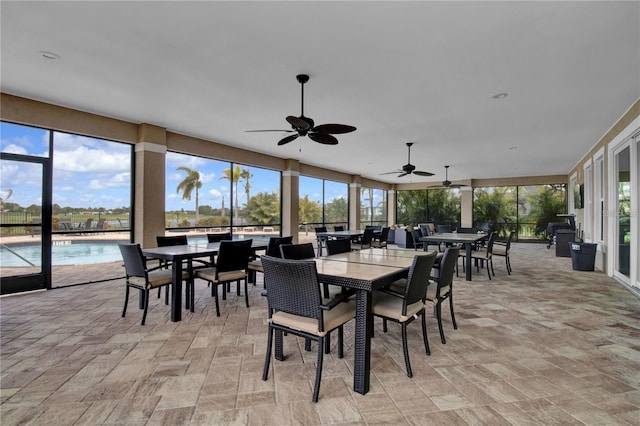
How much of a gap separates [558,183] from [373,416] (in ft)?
45.2

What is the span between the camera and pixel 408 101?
14.3 ft

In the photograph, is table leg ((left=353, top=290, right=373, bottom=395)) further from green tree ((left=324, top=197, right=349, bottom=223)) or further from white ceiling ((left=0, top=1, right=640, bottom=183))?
green tree ((left=324, top=197, right=349, bottom=223))

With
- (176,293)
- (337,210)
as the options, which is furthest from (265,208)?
(176,293)

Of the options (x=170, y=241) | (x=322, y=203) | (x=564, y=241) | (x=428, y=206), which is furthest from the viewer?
(x=428, y=206)

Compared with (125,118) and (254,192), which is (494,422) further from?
(254,192)

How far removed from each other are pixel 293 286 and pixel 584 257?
690 centimetres

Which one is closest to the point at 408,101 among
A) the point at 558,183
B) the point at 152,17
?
the point at 152,17

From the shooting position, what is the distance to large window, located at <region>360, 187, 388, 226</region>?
13156 millimetres

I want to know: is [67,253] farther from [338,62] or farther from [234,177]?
[338,62]

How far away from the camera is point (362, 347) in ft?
6.69

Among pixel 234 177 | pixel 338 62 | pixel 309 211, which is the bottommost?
pixel 309 211

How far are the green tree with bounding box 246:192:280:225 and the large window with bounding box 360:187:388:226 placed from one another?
469 cm

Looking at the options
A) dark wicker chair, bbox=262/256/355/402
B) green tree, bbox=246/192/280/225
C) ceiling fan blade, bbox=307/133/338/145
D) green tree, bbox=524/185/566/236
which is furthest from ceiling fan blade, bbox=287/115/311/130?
green tree, bbox=524/185/566/236

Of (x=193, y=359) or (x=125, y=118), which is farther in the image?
(x=125, y=118)
